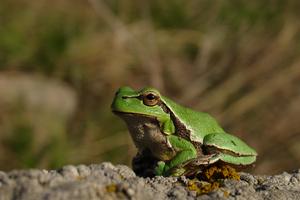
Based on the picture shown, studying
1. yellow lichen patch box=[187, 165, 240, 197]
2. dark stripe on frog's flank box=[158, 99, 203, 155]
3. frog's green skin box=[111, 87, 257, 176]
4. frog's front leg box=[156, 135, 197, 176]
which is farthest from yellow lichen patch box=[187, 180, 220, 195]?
dark stripe on frog's flank box=[158, 99, 203, 155]

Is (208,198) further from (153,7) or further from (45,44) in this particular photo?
(153,7)

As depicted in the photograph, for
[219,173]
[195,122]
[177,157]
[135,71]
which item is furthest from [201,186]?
[135,71]

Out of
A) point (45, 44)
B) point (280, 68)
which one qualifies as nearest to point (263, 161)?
point (280, 68)

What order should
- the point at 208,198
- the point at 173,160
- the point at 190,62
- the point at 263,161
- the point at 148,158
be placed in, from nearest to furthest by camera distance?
the point at 208,198 → the point at 173,160 → the point at 148,158 → the point at 263,161 → the point at 190,62

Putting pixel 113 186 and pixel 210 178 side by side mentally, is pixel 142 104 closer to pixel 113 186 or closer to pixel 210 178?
pixel 210 178

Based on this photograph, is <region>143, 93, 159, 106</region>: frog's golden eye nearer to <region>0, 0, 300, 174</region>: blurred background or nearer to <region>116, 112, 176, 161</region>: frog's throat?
<region>116, 112, 176, 161</region>: frog's throat

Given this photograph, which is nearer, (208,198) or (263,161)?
(208,198)

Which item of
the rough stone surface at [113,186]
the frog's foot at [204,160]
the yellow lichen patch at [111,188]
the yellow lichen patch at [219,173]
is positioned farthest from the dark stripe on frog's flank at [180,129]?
the yellow lichen patch at [111,188]
